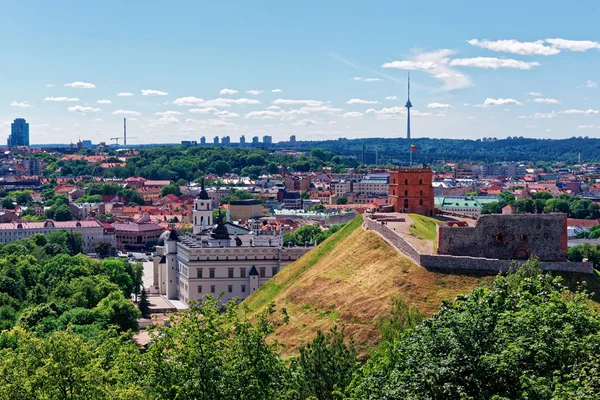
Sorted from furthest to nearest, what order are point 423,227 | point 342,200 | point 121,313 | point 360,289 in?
point 342,200 < point 121,313 < point 423,227 < point 360,289

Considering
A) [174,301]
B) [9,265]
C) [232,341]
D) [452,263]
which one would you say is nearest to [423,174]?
[452,263]

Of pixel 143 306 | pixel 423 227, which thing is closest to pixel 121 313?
pixel 143 306

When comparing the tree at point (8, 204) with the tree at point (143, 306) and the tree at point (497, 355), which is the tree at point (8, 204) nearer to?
the tree at point (143, 306)

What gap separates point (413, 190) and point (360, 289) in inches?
677

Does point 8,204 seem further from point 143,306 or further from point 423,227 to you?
point 423,227

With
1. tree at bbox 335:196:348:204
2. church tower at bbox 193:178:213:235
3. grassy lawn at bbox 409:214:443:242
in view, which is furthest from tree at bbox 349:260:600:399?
tree at bbox 335:196:348:204

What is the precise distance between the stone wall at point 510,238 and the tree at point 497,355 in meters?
18.6

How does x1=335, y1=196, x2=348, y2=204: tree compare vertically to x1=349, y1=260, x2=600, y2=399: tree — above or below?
below

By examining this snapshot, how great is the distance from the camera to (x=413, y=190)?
63.9 meters

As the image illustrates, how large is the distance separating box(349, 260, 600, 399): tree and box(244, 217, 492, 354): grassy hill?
14.7m

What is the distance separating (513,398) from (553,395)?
2065 millimetres

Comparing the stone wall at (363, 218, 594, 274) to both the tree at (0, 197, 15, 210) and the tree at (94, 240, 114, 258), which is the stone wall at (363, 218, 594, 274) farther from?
the tree at (0, 197, 15, 210)

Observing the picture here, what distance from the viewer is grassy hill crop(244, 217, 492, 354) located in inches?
1747

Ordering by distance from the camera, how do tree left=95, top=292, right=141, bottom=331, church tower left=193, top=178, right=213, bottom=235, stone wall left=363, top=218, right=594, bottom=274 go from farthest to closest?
church tower left=193, top=178, right=213, bottom=235 → tree left=95, top=292, right=141, bottom=331 → stone wall left=363, top=218, right=594, bottom=274
